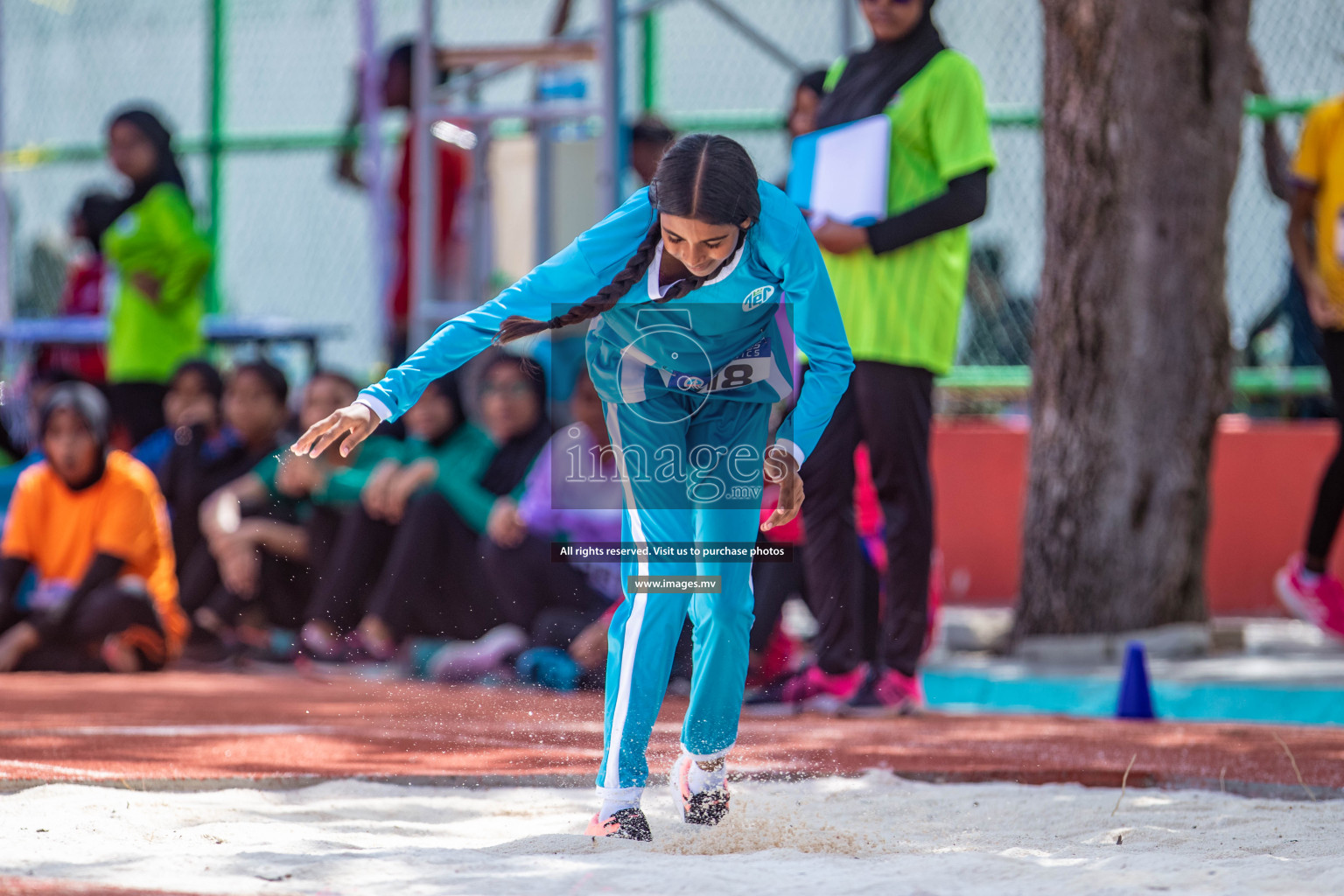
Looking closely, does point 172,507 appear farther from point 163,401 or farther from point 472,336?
point 472,336

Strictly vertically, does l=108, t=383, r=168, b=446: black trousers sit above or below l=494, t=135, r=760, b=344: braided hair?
below

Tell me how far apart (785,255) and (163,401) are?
5608 mm

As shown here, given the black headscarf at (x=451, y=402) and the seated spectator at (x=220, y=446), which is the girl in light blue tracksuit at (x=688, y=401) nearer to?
the black headscarf at (x=451, y=402)

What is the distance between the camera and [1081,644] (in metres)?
6.38

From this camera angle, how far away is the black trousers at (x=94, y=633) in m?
6.48

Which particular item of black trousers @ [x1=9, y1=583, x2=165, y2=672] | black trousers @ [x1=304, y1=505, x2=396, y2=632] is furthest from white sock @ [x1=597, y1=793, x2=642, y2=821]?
black trousers @ [x1=9, y1=583, x2=165, y2=672]

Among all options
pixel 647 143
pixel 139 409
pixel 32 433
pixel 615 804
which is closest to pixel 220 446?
pixel 139 409

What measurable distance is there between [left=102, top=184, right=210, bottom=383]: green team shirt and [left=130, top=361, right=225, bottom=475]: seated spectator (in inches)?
14.6

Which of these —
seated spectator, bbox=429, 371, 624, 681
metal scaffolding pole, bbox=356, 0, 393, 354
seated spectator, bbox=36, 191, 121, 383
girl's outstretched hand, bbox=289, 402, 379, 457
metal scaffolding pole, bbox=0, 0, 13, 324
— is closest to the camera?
girl's outstretched hand, bbox=289, 402, 379, 457

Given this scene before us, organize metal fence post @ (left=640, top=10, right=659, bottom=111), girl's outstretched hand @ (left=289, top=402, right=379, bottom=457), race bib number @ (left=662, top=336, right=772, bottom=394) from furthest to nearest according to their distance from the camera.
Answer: metal fence post @ (left=640, top=10, right=659, bottom=111) → race bib number @ (left=662, top=336, right=772, bottom=394) → girl's outstretched hand @ (left=289, top=402, right=379, bottom=457)

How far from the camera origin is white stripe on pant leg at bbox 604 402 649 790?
3256 mm

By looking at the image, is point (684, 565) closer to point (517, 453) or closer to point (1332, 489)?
point (517, 453)

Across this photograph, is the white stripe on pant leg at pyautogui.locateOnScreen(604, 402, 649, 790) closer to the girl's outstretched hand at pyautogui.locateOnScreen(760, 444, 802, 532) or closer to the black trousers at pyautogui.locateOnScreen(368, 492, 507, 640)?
the girl's outstretched hand at pyautogui.locateOnScreen(760, 444, 802, 532)

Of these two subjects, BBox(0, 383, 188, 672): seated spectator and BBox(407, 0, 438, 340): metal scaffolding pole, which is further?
BBox(407, 0, 438, 340): metal scaffolding pole
